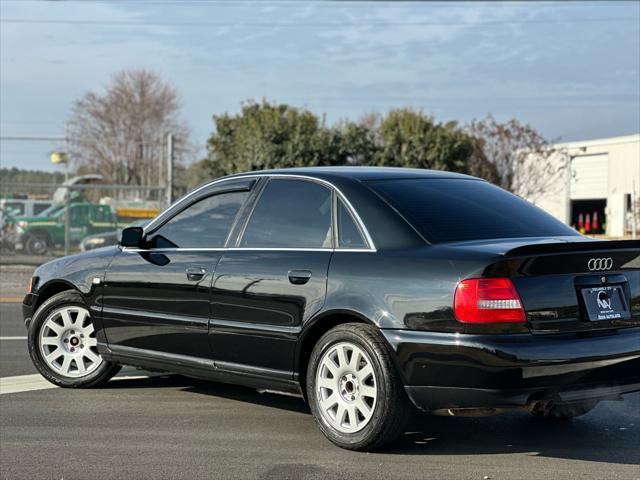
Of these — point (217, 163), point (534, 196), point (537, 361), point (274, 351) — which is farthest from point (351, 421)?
point (534, 196)

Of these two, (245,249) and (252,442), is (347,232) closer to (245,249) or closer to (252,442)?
(245,249)

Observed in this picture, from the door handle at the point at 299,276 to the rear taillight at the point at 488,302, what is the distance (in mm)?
1023

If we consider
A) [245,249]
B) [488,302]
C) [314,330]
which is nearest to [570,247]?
[488,302]

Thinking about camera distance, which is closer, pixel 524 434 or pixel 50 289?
pixel 524 434

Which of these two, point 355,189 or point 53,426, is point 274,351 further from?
point 53,426

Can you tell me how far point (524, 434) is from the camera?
6086 mm

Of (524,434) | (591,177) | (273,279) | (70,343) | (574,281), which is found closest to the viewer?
(574,281)

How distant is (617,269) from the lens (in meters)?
5.49

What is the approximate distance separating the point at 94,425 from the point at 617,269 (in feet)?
10.7

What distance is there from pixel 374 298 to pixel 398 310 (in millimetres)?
168

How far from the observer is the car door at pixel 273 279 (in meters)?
5.79

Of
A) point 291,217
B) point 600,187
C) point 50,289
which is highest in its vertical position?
point 600,187

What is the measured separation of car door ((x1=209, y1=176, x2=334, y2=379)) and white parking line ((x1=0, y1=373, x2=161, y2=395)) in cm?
194

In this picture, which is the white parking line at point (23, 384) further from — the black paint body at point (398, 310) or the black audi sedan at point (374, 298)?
the black paint body at point (398, 310)
